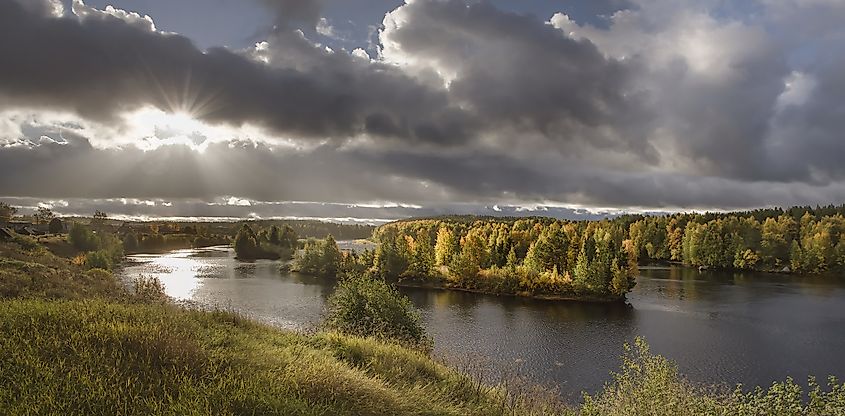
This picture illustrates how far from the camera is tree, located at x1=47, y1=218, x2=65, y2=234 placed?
86.6 metres

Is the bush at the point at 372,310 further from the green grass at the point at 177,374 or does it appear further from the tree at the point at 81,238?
the tree at the point at 81,238

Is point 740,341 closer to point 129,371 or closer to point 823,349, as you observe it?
point 823,349

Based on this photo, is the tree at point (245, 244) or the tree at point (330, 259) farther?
the tree at point (245, 244)

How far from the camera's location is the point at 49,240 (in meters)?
72.9

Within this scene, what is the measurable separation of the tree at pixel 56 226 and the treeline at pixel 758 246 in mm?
131965

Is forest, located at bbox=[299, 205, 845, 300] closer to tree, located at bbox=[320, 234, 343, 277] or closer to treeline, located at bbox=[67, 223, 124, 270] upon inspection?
tree, located at bbox=[320, 234, 343, 277]

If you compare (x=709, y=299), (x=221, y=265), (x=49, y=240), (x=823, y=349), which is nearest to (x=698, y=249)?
(x=709, y=299)

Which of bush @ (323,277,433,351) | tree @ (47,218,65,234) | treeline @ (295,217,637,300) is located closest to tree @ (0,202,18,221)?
tree @ (47,218,65,234)

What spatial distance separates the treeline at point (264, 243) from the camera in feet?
412

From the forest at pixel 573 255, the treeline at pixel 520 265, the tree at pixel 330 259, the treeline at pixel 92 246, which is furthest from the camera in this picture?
the tree at pixel 330 259

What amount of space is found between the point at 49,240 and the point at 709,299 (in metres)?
90.9

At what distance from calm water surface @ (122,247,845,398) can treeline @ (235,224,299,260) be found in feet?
129

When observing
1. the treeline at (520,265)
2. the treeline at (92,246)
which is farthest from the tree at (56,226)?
the treeline at (520,265)

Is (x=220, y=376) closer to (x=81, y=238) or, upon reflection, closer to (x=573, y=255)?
(x=573, y=255)
